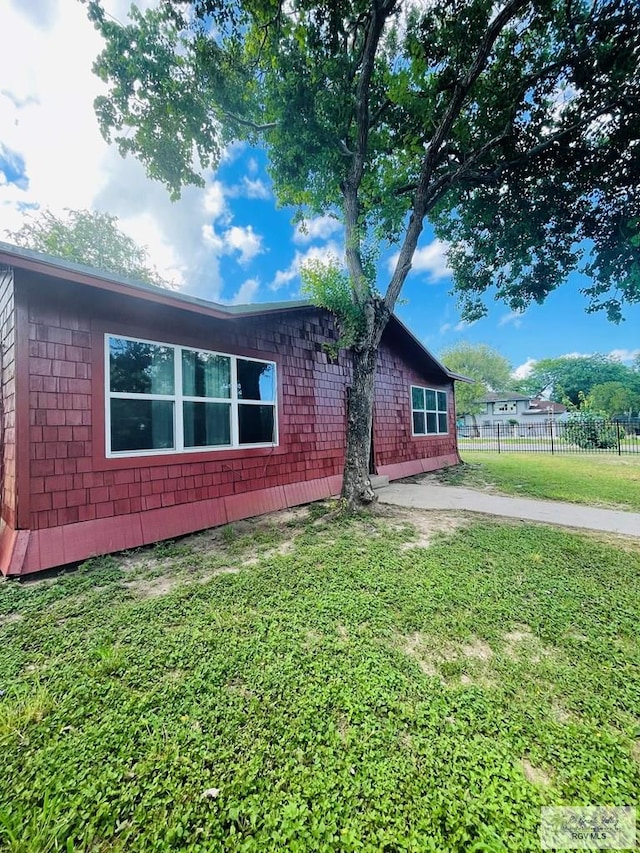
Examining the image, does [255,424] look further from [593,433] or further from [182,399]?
[593,433]

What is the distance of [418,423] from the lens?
1105cm

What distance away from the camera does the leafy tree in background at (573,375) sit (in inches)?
2105

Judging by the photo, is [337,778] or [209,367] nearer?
[337,778]

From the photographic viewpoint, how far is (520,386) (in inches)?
2414

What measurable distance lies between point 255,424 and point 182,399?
1.41m

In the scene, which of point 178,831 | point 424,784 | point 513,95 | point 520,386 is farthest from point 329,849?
point 520,386

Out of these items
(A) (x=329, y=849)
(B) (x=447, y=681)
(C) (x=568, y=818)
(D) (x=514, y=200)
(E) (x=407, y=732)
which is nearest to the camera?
(A) (x=329, y=849)

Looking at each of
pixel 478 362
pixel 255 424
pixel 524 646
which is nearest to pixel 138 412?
pixel 255 424

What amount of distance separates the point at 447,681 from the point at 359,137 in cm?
755

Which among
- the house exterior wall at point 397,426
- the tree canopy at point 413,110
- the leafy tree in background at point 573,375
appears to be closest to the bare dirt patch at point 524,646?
the tree canopy at point 413,110

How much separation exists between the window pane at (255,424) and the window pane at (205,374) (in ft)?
1.59

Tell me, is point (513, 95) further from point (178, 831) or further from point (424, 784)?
point (178, 831)

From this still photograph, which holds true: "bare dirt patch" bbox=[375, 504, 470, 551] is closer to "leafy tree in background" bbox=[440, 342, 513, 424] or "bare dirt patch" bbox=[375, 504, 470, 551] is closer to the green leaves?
the green leaves

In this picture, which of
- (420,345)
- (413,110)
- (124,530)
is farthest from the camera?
(420,345)
